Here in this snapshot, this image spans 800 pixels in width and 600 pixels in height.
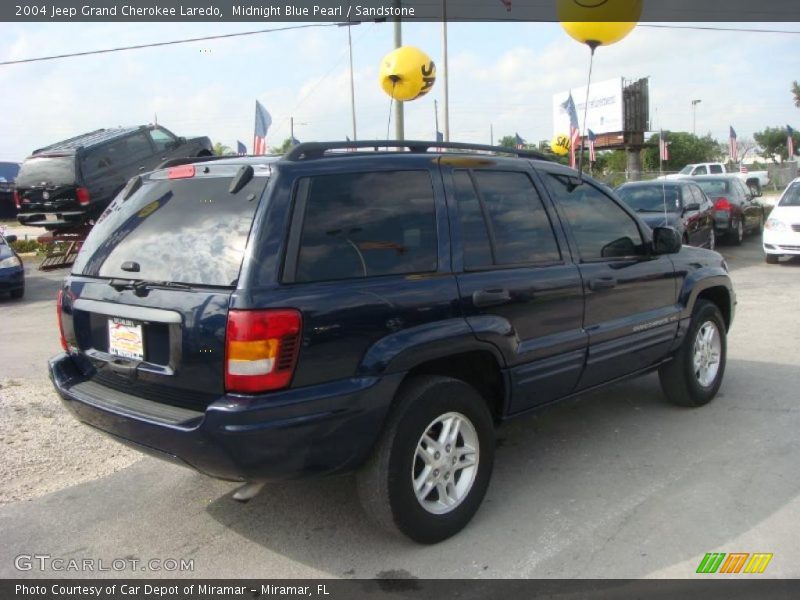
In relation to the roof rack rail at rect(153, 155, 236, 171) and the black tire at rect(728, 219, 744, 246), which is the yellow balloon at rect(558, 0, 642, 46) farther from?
the black tire at rect(728, 219, 744, 246)

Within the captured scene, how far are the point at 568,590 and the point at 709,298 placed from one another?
3204mm

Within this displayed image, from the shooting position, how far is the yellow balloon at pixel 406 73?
10930 millimetres

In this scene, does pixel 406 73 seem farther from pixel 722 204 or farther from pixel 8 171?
pixel 8 171

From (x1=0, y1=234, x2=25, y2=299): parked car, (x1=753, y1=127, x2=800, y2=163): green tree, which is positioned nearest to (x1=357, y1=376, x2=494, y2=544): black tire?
(x1=0, y1=234, x2=25, y2=299): parked car

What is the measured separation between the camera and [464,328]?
10.6ft

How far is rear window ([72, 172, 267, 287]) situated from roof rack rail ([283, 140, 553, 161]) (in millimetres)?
240

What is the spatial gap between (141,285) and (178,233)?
29 cm

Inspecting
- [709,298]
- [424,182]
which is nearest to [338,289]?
[424,182]

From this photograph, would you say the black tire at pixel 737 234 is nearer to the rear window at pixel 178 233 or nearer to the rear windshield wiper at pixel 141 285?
the rear window at pixel 178 233

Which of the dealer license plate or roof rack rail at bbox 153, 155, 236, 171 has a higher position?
roof rack rail at bbox 153, 155, 236, 171

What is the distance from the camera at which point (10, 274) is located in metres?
11.5

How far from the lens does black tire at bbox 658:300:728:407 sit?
4918 millimetres

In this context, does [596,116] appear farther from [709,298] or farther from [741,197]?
[709,298]

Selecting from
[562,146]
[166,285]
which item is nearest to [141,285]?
[166,285]
